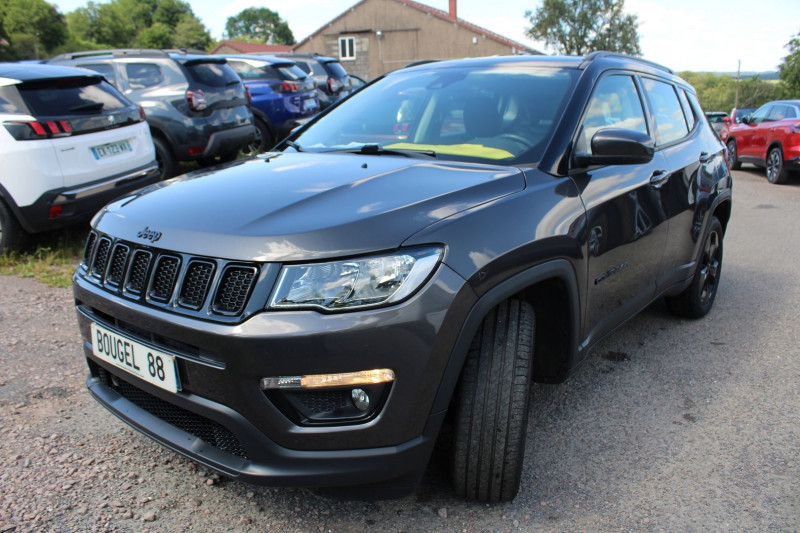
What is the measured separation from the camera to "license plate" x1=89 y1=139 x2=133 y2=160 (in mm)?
5426

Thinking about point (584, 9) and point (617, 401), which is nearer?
point (617, 401)

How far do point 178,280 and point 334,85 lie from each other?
11623mm

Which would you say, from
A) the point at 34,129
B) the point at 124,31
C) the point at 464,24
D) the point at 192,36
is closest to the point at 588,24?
the point at 464,24

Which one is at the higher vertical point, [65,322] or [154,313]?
[154,313]

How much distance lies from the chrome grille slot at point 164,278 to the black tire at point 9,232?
151 inches

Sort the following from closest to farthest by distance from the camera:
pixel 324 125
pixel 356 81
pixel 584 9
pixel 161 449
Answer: pixel 161 449 < pixel 324 125 < pixel 356 81 < pixel 584 9

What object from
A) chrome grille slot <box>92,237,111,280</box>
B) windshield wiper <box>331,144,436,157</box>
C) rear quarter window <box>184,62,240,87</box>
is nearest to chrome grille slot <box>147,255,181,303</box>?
chrome grille slot <box>92,237,111,280</box>

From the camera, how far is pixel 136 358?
2.17 meters

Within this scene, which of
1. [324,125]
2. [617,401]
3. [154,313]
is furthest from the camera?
[324,125]

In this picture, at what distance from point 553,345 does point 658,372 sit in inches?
49.3

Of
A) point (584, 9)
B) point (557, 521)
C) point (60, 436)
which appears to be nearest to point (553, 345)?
point (557, 521)

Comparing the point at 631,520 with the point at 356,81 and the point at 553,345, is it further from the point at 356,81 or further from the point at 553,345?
the point at 356,81

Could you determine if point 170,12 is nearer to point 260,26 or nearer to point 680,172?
point 260,26

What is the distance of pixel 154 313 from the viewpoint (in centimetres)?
204
